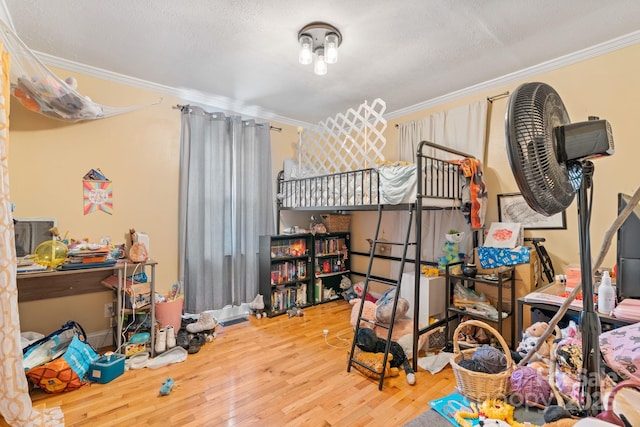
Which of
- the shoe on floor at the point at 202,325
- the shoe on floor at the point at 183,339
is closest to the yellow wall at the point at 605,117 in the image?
the shoe on floor at the point at 202,325

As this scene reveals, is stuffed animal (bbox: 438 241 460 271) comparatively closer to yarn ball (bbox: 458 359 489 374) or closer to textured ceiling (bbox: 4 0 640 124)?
yarn ball (bbox: 458 359 489 374)

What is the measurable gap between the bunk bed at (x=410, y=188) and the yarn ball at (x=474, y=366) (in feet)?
2.68

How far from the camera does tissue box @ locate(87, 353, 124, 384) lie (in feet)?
6.81

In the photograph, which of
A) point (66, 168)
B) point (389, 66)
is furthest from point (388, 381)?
point (66, 168)

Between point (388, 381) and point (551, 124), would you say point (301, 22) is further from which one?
point (388, 381)

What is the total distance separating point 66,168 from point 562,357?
368cm

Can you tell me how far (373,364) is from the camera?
216 cm

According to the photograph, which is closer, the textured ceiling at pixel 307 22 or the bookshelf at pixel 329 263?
Result: the textured ceiling at pixel 307 22

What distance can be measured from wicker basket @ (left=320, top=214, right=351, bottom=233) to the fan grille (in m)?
3.28

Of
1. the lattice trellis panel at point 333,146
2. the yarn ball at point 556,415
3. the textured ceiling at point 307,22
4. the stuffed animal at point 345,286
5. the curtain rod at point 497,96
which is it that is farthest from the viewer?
the stuffed animal at point 345,286

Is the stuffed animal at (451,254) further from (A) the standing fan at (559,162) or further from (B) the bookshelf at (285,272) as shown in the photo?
(A) the standing fan at (559,162)

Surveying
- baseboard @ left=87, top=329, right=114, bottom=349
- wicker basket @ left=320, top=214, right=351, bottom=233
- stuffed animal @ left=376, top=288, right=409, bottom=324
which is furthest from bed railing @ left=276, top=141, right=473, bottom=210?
baseboard @ left=87, top=329, right=114, bottom=349

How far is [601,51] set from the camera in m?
2.30

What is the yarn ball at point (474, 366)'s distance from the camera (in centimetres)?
133
